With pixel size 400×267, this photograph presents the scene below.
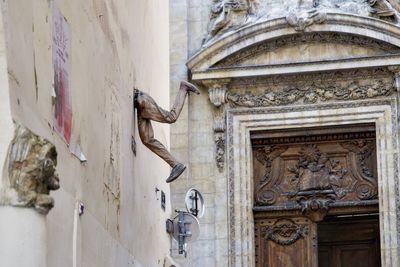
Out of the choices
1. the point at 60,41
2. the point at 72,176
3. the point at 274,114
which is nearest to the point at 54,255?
the point at 72,176

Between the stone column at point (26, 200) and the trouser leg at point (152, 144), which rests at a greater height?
the trouser leg at point (152, 144)

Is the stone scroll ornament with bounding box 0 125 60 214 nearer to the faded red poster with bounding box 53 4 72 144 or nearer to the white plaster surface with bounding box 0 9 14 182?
the white plaster surface with bounding box 0 9 14 182

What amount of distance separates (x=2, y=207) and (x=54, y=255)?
2.13 metres

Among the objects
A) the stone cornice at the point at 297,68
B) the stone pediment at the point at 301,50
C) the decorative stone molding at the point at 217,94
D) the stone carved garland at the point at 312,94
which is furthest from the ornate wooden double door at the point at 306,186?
the stone pediment at the point at 301,50

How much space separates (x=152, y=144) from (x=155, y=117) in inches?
13.5

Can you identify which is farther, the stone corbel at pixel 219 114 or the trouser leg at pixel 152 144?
the stone corbel at pixel 219 114

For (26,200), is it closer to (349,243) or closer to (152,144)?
(152,144)

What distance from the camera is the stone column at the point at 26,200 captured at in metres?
7.09

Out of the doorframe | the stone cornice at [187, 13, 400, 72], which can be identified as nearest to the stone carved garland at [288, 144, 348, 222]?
the doorframe

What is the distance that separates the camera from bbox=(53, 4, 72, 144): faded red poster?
31.6ft

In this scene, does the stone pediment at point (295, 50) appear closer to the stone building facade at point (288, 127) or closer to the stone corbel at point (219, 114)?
the stone building facade at point (288, 127)

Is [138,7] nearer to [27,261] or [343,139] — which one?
[343,139]

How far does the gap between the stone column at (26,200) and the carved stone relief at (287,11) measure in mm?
12009

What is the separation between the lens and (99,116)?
11492 mm
